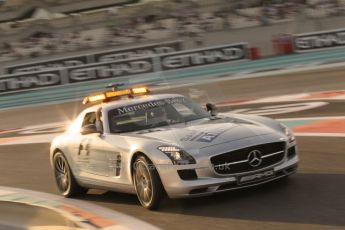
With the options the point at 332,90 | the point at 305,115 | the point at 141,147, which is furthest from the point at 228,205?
the point at 332,90

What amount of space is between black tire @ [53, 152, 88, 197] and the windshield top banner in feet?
70.2

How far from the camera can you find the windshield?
784 centimetres

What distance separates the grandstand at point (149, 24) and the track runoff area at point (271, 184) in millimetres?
16201

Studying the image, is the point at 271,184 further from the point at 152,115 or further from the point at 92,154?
the point at 92,154

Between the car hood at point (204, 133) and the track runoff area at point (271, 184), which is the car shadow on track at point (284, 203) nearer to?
Answer: the track runoff area at point (271, 184)

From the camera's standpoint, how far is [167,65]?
95.2 feet

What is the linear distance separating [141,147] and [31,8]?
1885 inches

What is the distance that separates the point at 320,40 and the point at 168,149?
23135 millimetres

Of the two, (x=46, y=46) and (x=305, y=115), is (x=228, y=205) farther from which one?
(x=46, y=46)

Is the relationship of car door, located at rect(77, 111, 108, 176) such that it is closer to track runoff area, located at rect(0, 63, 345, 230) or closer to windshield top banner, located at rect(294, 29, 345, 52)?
track runoff area, located at rect(0, 63, 345, 230)

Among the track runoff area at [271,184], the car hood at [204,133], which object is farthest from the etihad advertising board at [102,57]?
the car hood at [204,133]

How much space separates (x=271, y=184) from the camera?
7.52 m

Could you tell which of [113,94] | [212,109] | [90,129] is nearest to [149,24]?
[113,94]

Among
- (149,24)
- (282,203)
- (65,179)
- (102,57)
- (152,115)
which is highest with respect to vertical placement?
(152,115)
